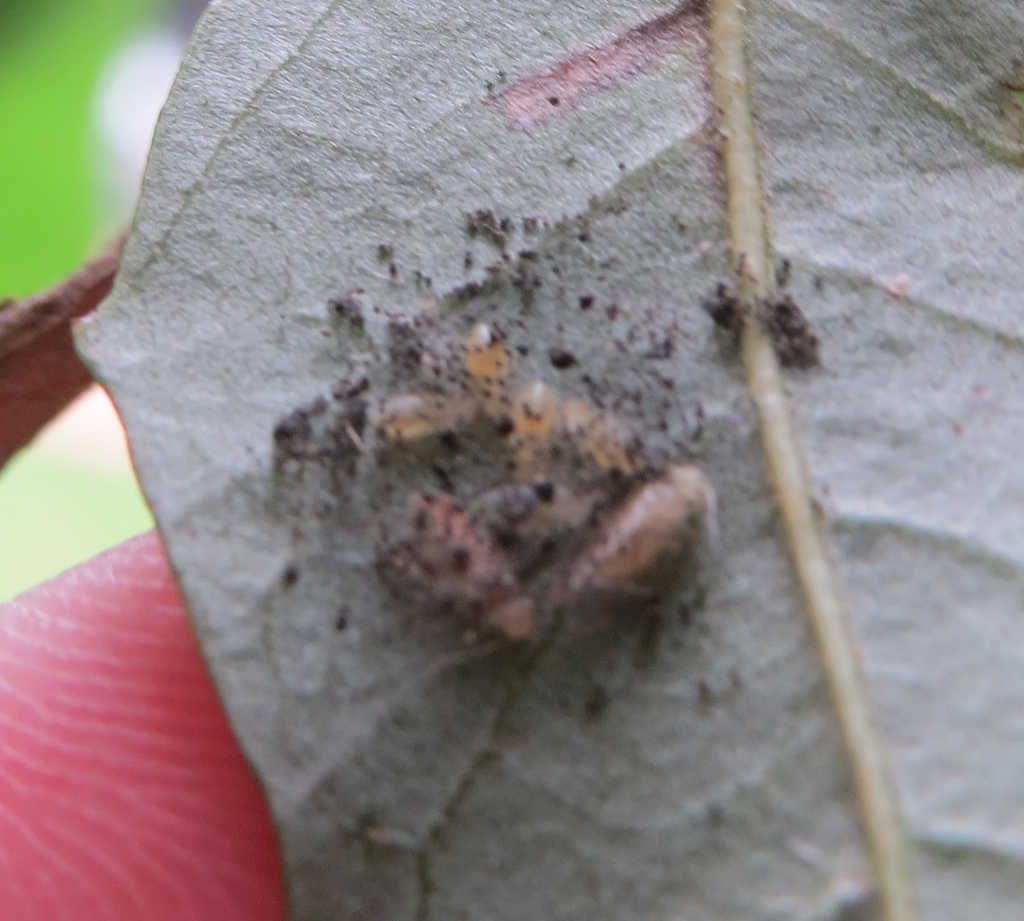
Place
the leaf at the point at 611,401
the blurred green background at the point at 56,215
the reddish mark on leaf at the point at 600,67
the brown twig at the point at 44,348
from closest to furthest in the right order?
the leaf at the point at 611,401, the reddish mark on leaf at the point at 600,67, the brown twig at the point at 44,348, the blurred green background at the point at 56,215

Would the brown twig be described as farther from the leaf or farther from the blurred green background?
the blurred green background

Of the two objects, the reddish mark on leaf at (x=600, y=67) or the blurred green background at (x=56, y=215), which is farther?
the blurred green background at (x=56, y=215)

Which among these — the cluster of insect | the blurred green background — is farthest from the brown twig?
the blurred green background

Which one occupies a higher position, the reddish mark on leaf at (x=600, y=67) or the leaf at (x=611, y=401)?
the reddish mark on leaf at (x=600, y=67)

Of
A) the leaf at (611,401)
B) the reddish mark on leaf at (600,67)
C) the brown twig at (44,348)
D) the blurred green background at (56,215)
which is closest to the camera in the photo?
the leaf at (611,401)

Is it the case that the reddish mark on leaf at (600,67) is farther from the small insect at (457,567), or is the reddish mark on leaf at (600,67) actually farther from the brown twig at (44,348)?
the brown twig at (44,348)

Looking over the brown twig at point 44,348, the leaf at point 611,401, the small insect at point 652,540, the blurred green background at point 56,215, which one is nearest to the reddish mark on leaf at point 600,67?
the leaf at point 611,401

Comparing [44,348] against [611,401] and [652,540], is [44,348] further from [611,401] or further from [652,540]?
[652,540]
